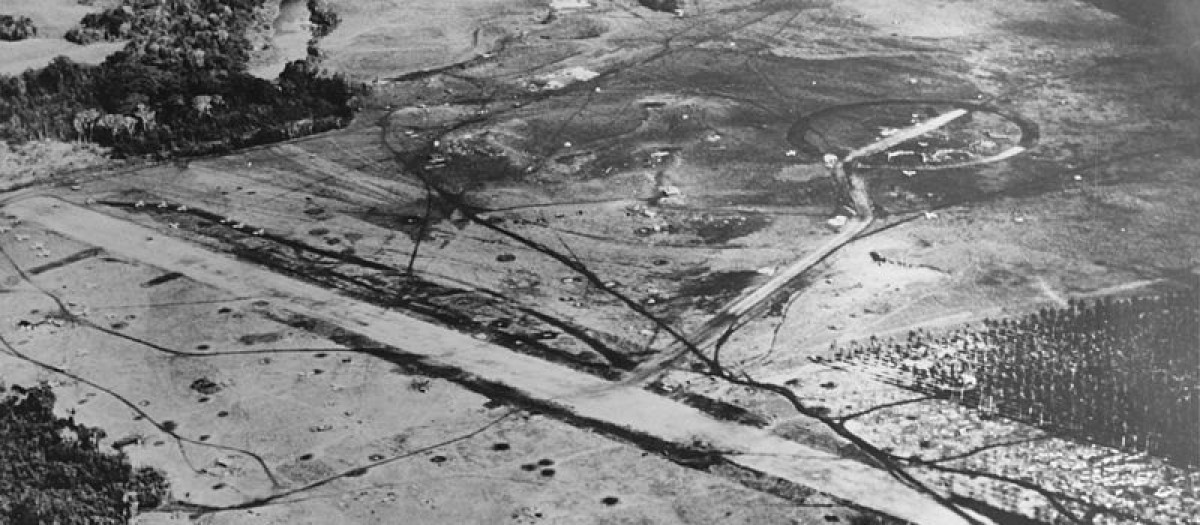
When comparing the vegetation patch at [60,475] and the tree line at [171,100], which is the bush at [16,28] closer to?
the tree line at [171,100]

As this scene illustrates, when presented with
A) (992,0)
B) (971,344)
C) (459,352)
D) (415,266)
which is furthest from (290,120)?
(992,0)

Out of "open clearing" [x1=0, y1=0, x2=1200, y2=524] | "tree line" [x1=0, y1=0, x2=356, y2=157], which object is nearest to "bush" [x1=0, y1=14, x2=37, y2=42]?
"tree line" [x1=0, y1=0, x2=356, y2=157]

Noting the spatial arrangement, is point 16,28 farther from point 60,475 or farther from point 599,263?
point 60,475

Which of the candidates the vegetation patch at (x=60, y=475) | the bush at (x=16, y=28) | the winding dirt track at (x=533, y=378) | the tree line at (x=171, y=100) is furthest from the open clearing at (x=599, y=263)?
the bush at (x=16, y=28)

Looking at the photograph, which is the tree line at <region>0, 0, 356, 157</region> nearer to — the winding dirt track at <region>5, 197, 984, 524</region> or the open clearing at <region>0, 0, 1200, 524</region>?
the open clearing at <region>0, 0, 1200, 524</region>

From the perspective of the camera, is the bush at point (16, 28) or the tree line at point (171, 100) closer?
the tree line at point (171, 100)
